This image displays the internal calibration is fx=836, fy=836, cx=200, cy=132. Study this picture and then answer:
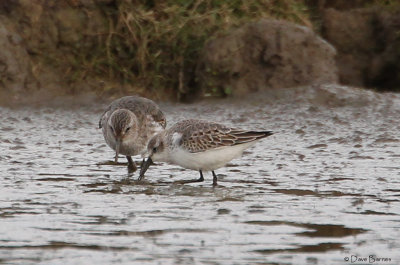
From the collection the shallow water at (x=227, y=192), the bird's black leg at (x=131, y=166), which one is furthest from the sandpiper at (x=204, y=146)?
the bird's black leg at (x=131, y=166)

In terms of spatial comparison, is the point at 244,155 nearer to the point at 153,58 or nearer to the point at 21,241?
the point at 153,58

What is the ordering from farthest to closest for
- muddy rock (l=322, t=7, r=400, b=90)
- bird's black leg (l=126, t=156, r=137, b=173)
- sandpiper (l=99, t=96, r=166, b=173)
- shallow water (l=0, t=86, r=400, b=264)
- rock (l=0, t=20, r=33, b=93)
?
muddy rock (l=322, t=7, r=400, b=90) → rock (l=0, t=20, r=33, b=93) → bird's black leg (l=126, t=156, r=137, b=173) → sandpiper (l=99, t=96, r=166, b=173) → shallow water (l=0, t=86, r=400, b=264)

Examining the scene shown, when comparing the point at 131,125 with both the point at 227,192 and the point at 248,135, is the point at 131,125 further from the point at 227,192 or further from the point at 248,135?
the point at 227,192

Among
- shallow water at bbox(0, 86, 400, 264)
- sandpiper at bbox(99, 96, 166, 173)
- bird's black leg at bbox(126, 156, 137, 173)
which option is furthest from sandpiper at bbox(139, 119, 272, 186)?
bird's black leg at bbox(126, 156, 137, 173)

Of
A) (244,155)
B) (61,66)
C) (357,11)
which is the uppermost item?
(357,11)

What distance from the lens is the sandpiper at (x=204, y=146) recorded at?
811cm

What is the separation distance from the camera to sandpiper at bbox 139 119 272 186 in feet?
26.6

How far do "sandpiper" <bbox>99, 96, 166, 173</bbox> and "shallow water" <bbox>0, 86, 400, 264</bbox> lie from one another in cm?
29

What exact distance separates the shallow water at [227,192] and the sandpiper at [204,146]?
10.0 inches

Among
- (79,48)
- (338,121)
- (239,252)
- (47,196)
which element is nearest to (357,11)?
(338,121)

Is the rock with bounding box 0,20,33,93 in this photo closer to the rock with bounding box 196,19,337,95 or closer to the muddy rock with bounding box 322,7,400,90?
the rock with bounding box 196,19,337,95

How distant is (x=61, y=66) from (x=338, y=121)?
→ 4223 millimetres

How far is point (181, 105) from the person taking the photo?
12.3m

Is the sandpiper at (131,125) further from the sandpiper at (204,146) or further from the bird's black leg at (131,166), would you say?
the sandpiper at (204,146)
